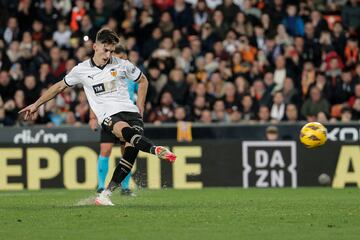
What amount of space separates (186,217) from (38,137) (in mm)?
10115

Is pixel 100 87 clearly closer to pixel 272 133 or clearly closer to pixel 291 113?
pixel 272 133

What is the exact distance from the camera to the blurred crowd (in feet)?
74.6

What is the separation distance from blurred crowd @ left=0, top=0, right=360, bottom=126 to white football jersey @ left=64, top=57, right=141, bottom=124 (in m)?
8.73

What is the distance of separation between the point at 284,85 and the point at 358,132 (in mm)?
2667

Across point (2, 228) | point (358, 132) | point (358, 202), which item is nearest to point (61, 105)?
point (358, 132)

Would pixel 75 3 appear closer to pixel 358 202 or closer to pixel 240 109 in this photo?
pixel 240 109

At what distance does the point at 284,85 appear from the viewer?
2306 cm

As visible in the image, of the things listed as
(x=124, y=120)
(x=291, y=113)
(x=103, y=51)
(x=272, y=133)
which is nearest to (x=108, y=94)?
(x=124, y=120)

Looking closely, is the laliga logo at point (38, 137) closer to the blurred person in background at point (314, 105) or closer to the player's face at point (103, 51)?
the blurred person in background at point (314, 105)

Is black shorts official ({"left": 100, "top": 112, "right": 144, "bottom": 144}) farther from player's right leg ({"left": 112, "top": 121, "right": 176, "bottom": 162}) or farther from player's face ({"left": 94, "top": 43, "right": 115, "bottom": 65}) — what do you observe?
player's face ({"left": 94, "top": 43, "right": 115, "bottom": 65})

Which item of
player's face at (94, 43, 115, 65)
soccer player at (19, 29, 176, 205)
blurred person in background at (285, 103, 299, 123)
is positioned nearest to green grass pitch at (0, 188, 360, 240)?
soccer player at (19, 29, 176, 205)

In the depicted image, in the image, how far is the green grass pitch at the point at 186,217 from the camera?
32.4 feet

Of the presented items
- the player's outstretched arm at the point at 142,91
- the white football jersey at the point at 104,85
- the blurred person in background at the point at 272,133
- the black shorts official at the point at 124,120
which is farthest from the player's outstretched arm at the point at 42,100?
the blurred person in background at the point at 272,133

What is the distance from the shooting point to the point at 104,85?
1330 cm
